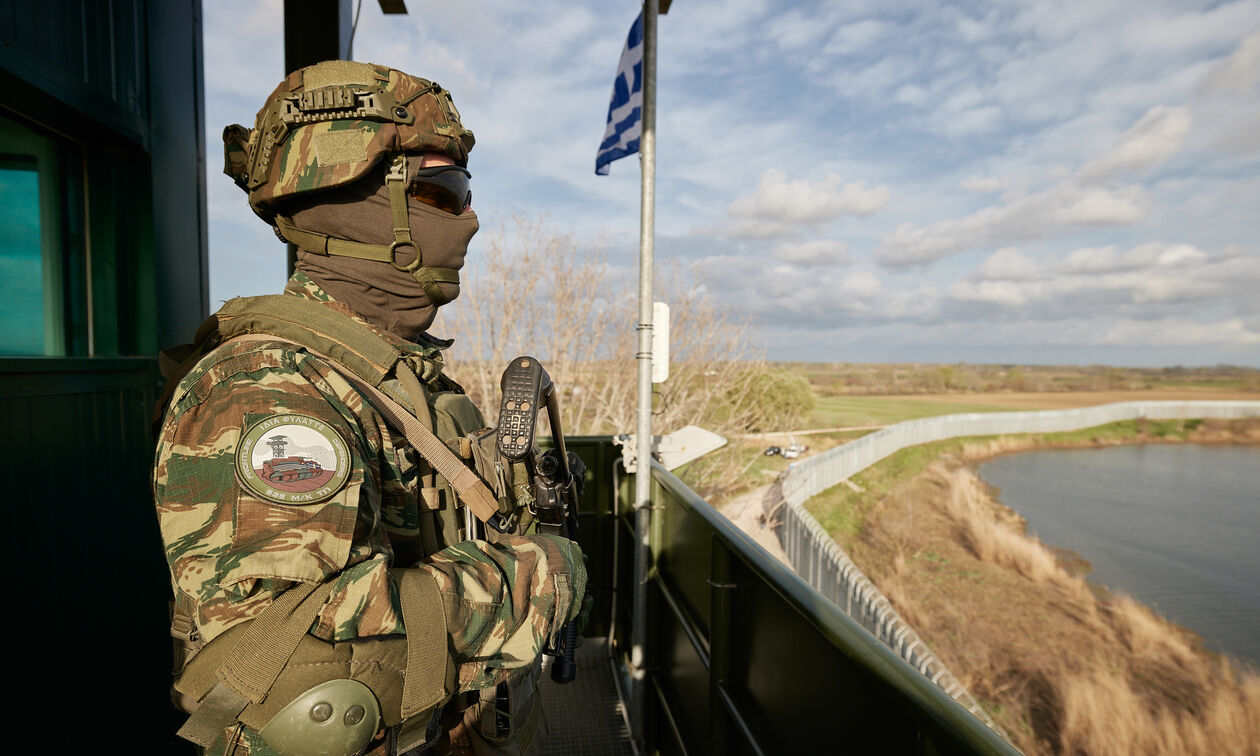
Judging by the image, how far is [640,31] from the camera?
3561 mm

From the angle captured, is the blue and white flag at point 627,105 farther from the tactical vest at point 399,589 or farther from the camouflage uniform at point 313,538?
the camouflage uniform at point 313,538

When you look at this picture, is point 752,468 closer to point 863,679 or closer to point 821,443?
point 863,679

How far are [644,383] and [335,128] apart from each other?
214 centimetres

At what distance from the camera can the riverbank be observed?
26688mm

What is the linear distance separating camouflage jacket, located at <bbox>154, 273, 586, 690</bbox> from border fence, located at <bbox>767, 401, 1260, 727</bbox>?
2.85ft

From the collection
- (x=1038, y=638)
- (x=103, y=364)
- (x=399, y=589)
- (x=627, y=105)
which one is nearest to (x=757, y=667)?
(x=399, y=589)

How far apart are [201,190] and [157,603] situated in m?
1.85

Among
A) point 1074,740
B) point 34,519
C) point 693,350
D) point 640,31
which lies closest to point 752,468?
point 693,350

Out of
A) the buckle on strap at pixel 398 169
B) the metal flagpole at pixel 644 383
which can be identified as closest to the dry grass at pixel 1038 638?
the metal flagpole at pixel 644 383

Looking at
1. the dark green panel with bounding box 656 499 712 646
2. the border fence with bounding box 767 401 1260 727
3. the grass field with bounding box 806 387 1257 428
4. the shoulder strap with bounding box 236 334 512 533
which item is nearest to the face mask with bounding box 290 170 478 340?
the shoulder strap with bounding box 236 334 512 533

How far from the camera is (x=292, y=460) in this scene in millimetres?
1092

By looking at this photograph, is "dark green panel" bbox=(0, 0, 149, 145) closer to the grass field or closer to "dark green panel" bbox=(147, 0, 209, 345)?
"dark green panel" bbox=(147, 0, 209, 345)

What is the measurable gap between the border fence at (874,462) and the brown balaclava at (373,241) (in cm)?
147

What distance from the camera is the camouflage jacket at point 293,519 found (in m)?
1.08
